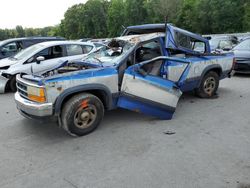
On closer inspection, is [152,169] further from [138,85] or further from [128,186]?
[138,85]

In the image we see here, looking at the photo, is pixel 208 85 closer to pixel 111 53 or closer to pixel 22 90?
pixel 111 53

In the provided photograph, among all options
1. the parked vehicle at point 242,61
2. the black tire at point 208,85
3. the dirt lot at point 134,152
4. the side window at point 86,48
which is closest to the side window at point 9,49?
the side window at point 86,48

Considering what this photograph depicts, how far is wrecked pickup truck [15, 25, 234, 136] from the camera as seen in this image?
4.17 meters

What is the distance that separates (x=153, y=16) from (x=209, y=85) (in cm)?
5282

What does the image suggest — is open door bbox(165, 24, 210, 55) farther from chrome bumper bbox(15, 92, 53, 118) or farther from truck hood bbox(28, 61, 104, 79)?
chrome bumper bbox(15, 92, 53, 118)

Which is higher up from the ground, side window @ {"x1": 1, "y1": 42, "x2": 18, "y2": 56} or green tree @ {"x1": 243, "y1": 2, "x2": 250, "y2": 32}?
green tree @ {"x1": 243, "y1": 2, "x2": 250, "y2": 32}

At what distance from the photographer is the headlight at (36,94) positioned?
405 cm

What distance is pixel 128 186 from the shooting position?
3.01m

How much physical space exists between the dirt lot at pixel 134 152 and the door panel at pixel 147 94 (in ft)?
1.04

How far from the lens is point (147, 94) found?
4.85 metres

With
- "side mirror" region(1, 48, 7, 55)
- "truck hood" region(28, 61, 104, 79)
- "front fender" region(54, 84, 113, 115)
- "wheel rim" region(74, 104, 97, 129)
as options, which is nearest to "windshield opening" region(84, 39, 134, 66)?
"truck hood" region(28, 61, 104, 79)

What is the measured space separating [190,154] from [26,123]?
3.47m

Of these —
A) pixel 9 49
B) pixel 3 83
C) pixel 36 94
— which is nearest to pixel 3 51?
pixel 9 49

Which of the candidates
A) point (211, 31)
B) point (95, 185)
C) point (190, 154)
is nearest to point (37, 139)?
point (95, 185)
